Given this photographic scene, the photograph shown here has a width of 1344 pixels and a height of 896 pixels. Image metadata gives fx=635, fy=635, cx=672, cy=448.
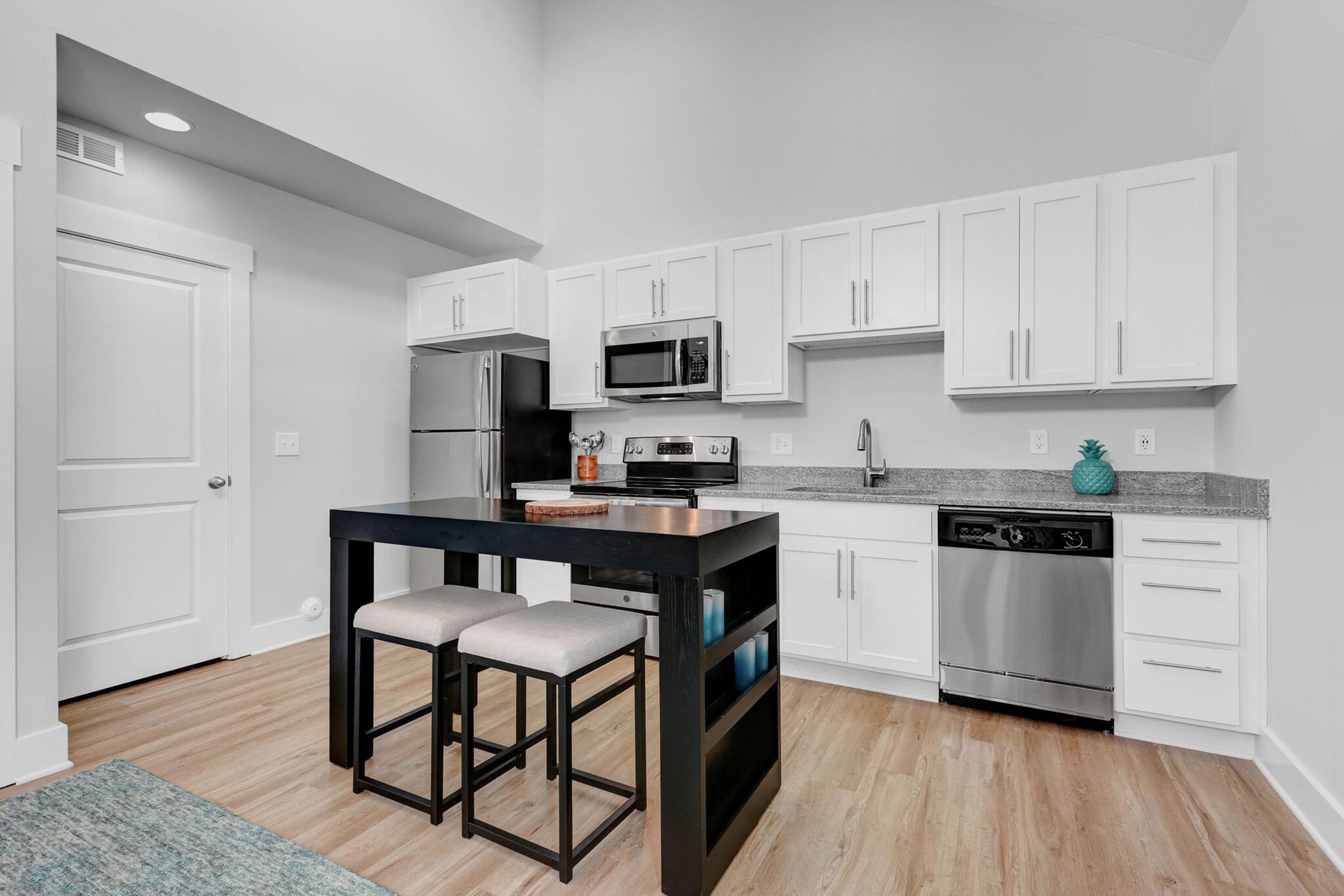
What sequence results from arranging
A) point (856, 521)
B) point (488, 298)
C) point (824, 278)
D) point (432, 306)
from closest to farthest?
point (856, 521), point (824, 278), point (488, 298), point (432, 306)

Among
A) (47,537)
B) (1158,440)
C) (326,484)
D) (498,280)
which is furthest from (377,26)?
(1158,440)

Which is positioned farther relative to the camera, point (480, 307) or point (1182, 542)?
point (480, 307)

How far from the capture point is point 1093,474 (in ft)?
9.06

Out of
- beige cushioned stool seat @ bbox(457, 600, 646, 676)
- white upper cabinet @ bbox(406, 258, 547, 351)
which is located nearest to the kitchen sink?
beige cushioned stool seat @ bbox(457, 600, 646, 676)

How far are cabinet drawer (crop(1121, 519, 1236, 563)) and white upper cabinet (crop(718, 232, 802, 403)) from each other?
162 cm

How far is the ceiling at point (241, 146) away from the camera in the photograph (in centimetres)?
242

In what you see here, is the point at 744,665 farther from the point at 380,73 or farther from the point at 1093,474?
the point at 380,73

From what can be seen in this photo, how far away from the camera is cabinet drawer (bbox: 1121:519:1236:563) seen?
Result: 2.23 m

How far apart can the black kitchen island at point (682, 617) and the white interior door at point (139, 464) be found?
4.88 feet

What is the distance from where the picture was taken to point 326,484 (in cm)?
375

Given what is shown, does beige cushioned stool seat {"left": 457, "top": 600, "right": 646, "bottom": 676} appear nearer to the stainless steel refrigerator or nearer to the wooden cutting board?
the wooden cutting board

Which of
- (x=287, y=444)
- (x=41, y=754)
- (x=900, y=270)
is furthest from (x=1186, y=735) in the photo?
(x=287, y=444)

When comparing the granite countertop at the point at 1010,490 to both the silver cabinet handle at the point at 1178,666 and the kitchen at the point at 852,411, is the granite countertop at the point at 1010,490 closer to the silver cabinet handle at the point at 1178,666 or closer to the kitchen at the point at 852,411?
the kitchen at the point at 852,411

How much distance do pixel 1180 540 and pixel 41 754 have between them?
3.96 m
